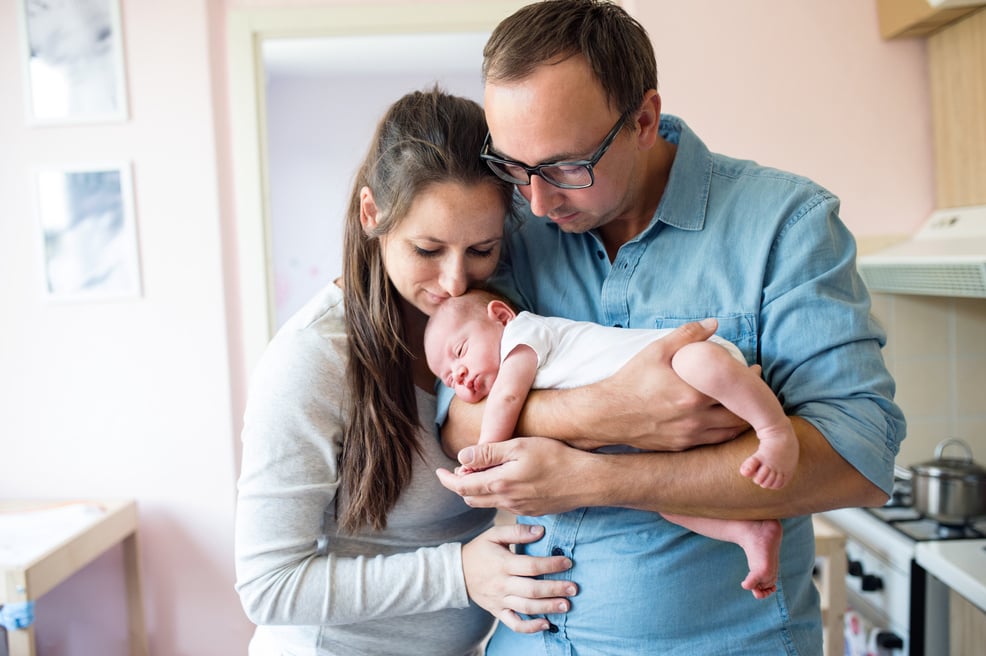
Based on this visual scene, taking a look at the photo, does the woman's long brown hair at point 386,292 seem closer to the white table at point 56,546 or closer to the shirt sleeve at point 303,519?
the shirt sleeve at point 303,519

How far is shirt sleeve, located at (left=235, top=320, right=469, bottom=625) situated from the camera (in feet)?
4.05

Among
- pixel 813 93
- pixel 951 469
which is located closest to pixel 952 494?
pixel 951 469

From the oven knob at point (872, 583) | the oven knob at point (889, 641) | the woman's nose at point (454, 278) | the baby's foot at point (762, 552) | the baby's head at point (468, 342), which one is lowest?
the oven knob at point (889, 641)

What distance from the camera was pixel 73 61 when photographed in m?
3.12

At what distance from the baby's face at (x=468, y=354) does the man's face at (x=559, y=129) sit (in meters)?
0.22

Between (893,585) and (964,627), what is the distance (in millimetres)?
287

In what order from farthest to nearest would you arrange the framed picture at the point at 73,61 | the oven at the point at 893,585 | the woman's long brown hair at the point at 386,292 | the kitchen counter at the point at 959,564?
1. the framed picture at the point at 73,61
2. the oven at the point at 893,585
3. the kitchen counter at the point at 959,564
4. the woman's long brown hair at the point at 386,292

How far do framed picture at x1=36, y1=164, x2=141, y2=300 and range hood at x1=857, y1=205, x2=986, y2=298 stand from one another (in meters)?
2.77

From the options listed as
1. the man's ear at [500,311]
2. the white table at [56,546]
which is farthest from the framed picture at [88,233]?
the man's ear at [500,311]

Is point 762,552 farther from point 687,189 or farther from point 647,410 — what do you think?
point 687,189

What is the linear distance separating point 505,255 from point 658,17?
5.91 ft

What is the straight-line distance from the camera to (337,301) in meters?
1.36

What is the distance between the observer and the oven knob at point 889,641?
2.21 m

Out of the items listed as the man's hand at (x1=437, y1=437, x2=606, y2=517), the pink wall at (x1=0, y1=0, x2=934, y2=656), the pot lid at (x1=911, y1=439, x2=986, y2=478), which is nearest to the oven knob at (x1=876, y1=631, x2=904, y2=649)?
the pot lid at (x1=911, y1=439, x2=986, y2=478)
